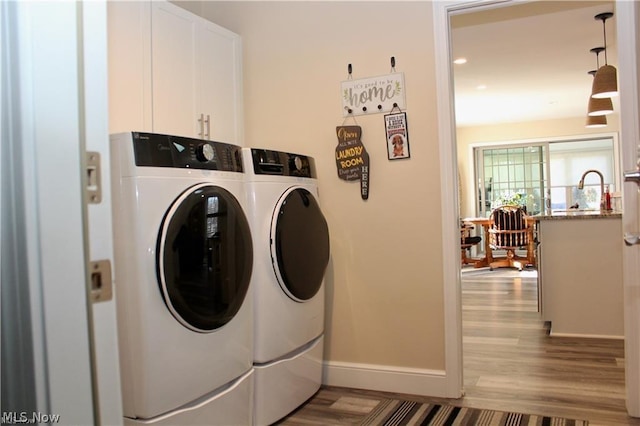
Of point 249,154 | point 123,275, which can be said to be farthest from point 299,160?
point 123,275

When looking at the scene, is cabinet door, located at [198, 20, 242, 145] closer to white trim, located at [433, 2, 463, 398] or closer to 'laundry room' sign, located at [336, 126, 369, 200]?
'laundry room' sign, located at [336, 126, 369, 200]

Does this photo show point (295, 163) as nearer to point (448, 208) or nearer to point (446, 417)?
point (448, 208)

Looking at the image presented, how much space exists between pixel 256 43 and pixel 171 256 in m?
1.72

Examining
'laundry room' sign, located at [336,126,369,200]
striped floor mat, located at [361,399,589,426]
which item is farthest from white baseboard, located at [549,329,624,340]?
'laundry room' sign, located at [336,126,369,200]

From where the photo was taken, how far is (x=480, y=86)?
6555 millimetres

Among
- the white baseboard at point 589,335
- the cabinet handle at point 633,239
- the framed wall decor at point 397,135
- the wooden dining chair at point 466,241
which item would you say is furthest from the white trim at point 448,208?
the wooden dining chair at point 466,241

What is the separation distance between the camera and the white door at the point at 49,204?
1.99ft

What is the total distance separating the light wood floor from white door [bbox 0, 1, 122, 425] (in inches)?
72.8

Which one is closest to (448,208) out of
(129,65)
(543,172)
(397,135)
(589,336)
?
(397,135)

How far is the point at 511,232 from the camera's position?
7613mm

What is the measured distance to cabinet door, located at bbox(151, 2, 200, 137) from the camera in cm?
244

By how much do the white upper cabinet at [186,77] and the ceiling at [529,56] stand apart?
1322mm

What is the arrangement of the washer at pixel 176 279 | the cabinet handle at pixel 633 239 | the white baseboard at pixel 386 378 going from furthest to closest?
the white baseboard at pixel 386 378, the washer at pixel 176 279, the cabinet handle at pixel 633 239

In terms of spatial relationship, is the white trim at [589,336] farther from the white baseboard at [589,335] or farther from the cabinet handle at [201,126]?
the cabinet handle at [201,126]
